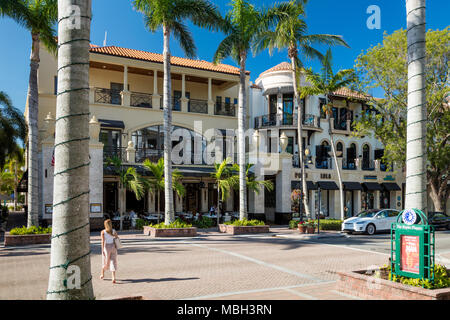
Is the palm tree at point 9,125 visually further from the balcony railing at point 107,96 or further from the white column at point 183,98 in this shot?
the white column at point 183,98

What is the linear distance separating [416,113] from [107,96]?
915 inches

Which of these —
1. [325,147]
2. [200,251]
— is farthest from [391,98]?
[200,251]

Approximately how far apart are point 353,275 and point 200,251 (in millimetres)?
7457

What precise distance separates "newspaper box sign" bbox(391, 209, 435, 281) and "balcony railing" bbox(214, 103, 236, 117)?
24.3 meters

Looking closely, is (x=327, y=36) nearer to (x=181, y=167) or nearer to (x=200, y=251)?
(x=181, y=167)

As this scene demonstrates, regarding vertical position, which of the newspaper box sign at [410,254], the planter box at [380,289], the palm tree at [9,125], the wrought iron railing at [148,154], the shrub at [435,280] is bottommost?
the planter box at [380,289]

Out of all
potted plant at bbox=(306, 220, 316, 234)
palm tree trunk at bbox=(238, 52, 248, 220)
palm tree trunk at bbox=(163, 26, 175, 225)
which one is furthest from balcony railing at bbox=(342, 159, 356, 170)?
palm tree trunk at bbox=(163, 26, 175, 225)

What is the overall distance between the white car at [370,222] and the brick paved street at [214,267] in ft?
11.3

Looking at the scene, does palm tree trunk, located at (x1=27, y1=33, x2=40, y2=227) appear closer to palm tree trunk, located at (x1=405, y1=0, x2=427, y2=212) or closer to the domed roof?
palm tree trunk, located at (x1=405, y1=0, x2=427, y2=212)

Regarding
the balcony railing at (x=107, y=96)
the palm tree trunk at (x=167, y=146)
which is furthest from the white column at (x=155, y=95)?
the palm tree trunk at (x=167, y=146)

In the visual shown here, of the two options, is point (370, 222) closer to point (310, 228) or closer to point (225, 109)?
point (310, 228)

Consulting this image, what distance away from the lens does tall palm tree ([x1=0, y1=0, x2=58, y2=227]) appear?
15.8 m

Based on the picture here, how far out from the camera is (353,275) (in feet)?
26.2

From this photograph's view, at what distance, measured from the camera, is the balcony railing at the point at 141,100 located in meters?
28.2
